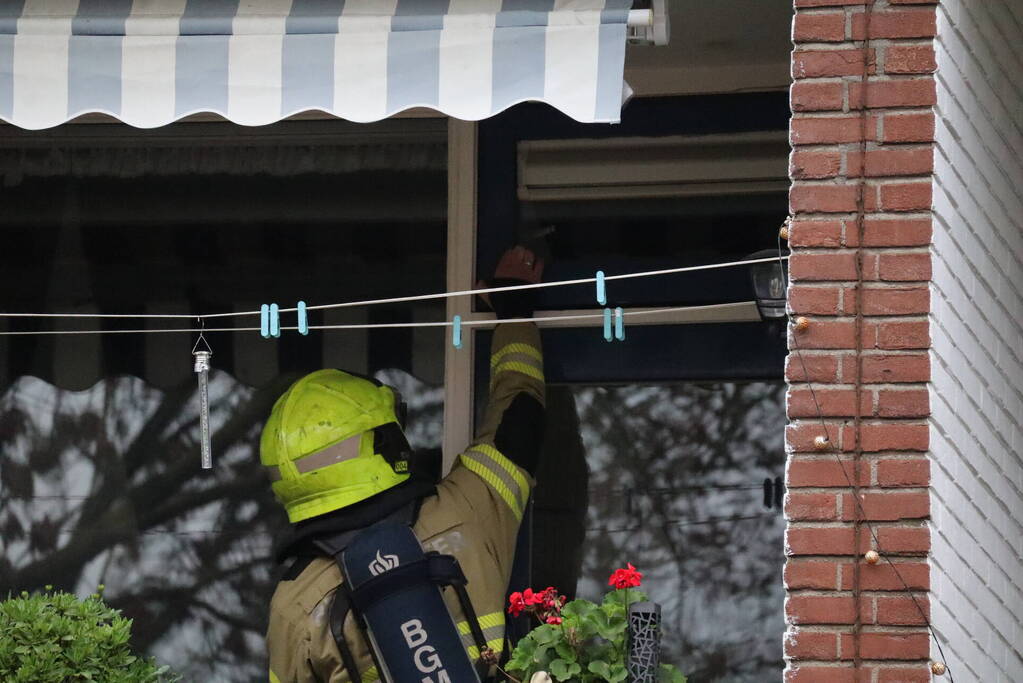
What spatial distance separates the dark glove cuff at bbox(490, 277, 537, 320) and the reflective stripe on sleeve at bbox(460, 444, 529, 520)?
558 millimetres

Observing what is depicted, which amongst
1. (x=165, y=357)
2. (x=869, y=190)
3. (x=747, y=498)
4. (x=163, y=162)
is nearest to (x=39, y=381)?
(x=165, y=357)

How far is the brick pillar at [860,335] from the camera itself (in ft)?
13.4

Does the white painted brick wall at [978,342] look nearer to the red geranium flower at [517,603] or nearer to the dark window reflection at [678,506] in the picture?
the red geranium flower at [517,603]

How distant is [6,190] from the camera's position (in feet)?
22.2

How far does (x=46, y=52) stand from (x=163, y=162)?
87.1 inches

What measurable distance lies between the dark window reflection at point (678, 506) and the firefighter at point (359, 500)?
629 mm

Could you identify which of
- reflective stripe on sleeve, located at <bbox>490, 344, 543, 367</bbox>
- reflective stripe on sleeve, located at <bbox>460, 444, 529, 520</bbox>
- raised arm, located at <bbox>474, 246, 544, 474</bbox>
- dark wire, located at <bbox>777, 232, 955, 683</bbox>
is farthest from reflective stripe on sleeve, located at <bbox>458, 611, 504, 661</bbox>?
dark wire, located at <bbox>777, 232, 955, 683</bbox>

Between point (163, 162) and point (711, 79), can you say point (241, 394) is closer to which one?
point (163, 162)

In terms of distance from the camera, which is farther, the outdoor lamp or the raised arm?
the raised arm

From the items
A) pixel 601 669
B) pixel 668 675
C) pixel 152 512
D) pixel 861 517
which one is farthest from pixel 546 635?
pixel 152 512

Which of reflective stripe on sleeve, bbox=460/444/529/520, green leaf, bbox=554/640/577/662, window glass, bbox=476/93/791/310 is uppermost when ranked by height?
window glass, bbox=476/93/791/310

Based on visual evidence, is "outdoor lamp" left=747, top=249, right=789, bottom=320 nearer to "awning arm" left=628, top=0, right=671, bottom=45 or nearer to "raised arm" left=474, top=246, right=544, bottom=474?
"awning arm" left=628, top=0, right=671, bottom=45

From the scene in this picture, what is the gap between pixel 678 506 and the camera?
627 cm

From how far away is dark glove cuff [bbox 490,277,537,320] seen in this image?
5949mm
